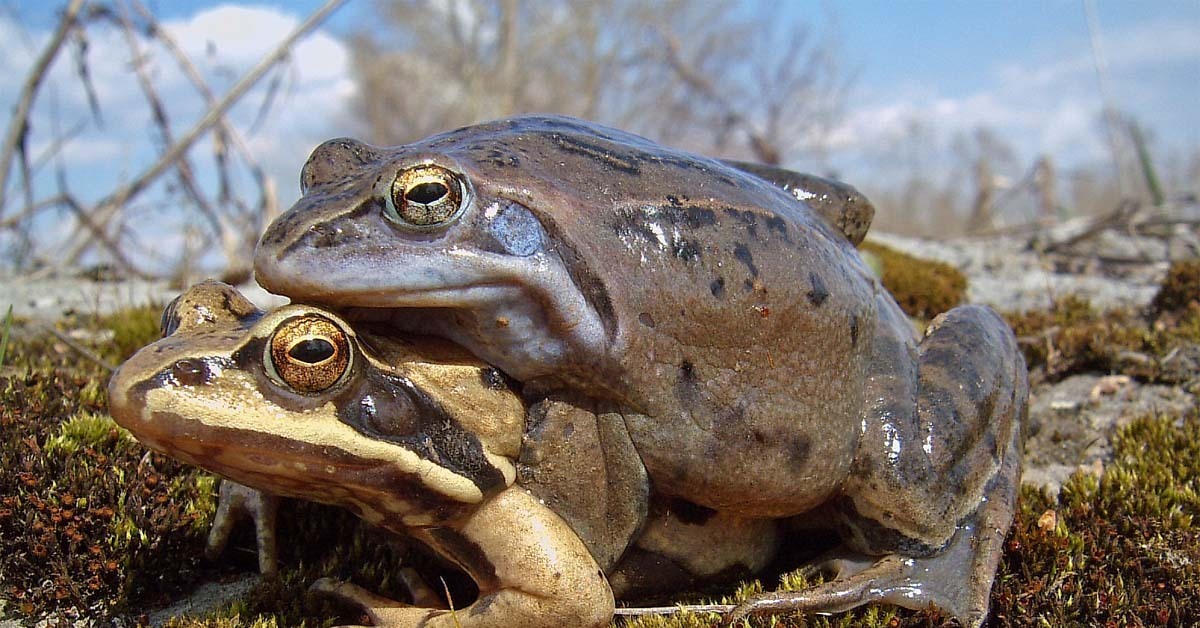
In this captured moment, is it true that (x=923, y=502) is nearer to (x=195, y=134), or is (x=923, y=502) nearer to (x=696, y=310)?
(x=696, y=310)

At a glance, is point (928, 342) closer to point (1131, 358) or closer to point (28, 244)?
point (1131, 358)

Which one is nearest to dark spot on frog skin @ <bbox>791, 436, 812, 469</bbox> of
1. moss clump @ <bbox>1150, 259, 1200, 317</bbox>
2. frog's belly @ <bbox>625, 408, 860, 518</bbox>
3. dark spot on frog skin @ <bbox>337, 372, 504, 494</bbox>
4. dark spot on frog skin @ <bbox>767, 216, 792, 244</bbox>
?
frog's belly @ <bbox>625, 408, 860, 518</bbox>

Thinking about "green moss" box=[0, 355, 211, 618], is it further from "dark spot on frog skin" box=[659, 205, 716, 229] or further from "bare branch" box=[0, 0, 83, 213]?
"bare branch" box=[0, 0, 83, 213]

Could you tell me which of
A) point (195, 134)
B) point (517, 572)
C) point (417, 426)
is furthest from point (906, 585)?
point (195, 134)

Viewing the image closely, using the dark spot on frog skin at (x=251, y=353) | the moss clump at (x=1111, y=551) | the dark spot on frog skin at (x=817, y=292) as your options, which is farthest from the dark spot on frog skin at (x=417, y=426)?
the moss clump at (x=1111, y=551)

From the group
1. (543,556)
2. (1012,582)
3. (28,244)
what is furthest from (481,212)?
(28,244)

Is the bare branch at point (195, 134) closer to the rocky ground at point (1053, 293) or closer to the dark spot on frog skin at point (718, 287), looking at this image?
the rocky ground at point (1053, 293)
